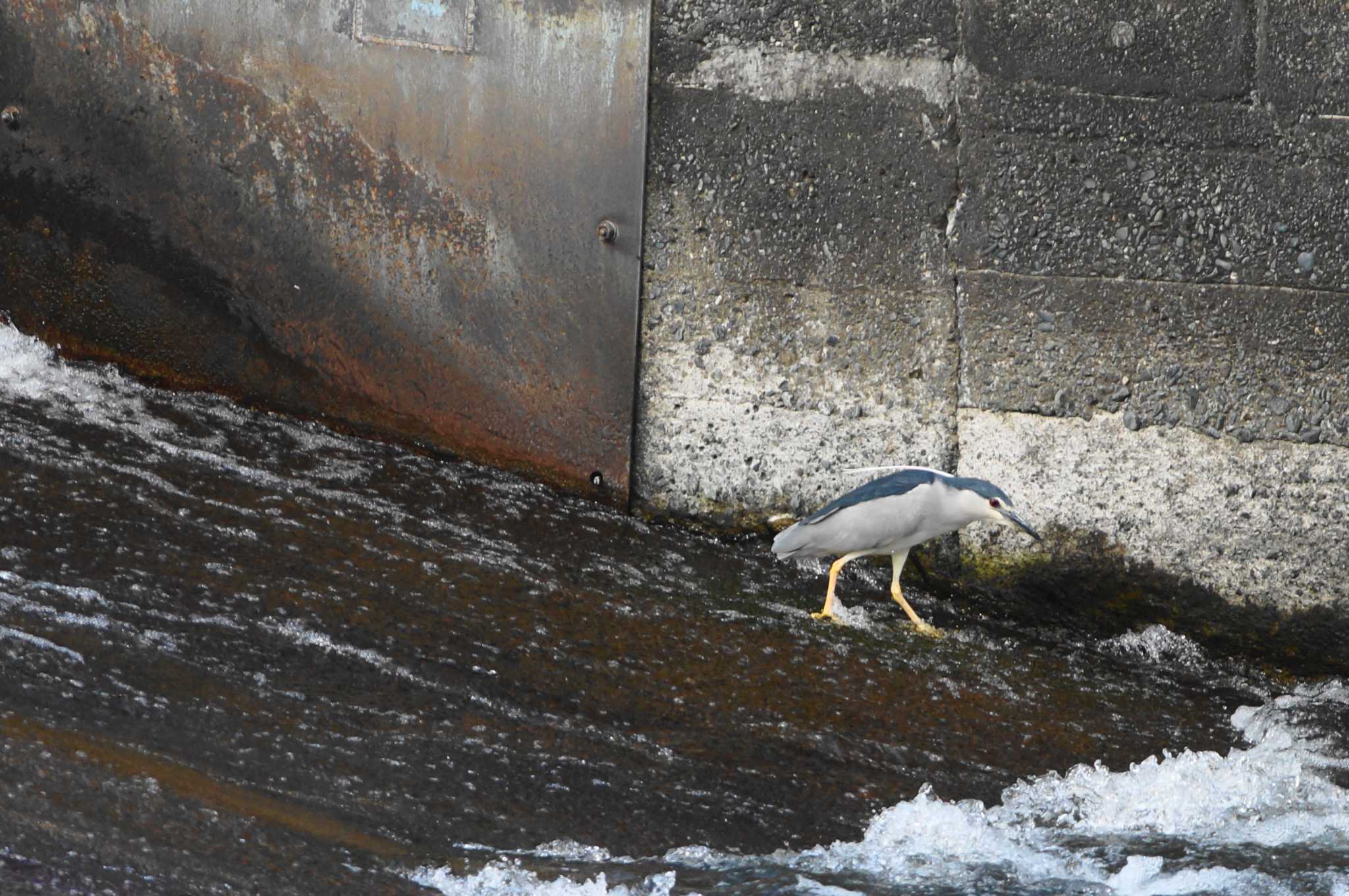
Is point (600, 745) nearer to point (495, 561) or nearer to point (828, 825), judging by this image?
point (828, 825)

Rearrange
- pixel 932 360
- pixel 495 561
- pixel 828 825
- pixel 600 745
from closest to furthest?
pixel 828 825
pixel 600 745
pixel 495 561
pixel 932 360

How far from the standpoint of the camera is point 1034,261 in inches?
166

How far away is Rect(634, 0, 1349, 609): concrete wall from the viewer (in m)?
4.07

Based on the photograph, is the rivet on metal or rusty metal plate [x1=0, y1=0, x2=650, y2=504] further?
rusty metal plate [x1=0, y1=0, x2=650, y2=504]

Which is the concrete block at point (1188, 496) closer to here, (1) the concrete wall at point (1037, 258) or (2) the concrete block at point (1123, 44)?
(1) the concrete wall at point (1037, 258)

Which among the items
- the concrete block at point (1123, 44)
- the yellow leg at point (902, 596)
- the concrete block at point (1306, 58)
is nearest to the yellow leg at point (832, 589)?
the yellow leg at point (902, 596)

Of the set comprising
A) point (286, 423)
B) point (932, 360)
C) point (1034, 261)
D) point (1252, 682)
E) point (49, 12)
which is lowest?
point (1252, 682)

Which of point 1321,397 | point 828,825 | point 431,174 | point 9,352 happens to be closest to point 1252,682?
point 1321,397

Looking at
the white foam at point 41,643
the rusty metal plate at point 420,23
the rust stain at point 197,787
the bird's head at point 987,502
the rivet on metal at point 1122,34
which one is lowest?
the rust stain at point 197,787

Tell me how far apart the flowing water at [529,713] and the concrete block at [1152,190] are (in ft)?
3.70

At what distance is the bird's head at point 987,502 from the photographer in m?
4.10

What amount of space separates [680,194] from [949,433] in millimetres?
1120

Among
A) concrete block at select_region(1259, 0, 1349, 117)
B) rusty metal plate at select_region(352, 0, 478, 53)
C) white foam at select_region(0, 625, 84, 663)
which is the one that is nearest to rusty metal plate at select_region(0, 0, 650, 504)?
rusty metal plate at select_region(352, 0, 478, 53)

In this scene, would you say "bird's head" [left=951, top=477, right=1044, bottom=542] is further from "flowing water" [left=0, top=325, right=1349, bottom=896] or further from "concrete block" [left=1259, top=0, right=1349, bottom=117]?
"concrete block" [left=1259, top=0, right=1349, bottom=117]
